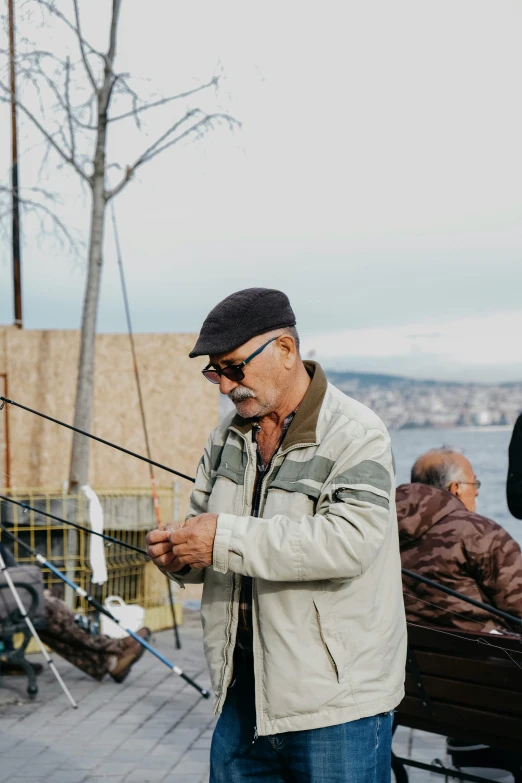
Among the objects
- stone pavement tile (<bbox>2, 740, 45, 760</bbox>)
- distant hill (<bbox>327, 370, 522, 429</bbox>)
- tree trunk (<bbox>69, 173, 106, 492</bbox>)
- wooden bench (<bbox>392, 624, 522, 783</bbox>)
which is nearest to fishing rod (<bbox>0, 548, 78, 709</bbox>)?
stone pavement tile (<bbox>2, 740, 45, 760</bbox>)

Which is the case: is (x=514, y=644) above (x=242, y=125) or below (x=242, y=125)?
below

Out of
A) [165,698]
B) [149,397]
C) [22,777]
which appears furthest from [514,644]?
[149,397]

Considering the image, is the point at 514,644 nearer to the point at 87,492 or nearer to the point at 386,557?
the point at 386,557

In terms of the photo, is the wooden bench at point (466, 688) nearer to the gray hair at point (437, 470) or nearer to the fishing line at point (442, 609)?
the fishing line at point (442, 609)

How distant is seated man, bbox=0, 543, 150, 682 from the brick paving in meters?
0.12

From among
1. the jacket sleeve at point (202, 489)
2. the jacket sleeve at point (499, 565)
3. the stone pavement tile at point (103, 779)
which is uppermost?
the jacket sleeve at point (202, 489)

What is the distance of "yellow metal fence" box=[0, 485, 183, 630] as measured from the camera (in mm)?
8070

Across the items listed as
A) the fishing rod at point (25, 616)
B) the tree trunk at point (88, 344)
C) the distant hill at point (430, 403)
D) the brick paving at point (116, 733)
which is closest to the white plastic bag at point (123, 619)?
the brick paving at point (116, 733)

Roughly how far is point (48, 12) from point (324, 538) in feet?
25.5

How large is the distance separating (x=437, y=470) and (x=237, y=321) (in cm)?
225

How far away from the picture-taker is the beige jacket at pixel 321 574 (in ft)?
7.74

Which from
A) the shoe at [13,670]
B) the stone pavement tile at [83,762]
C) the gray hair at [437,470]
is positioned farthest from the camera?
the shoe at [13,670]

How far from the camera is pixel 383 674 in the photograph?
2.51 m

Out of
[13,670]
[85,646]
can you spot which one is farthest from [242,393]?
[13,670]
